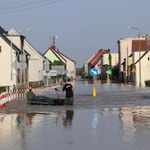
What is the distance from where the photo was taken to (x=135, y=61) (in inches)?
4267

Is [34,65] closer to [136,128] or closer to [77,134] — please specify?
[136,128]

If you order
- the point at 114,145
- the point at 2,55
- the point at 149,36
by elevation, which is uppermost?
the point at 149,36

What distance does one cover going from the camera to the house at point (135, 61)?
98375 mm

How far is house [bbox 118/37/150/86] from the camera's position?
9838cm

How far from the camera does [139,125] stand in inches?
765

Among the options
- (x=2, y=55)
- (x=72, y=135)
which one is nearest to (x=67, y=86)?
(x=72, y=135)

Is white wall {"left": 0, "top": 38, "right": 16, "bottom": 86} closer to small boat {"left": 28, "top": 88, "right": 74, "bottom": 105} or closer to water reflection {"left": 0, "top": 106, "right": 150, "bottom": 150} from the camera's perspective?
small boat {"left": 28, "top": 88, "right": 74, "bottom": 105}

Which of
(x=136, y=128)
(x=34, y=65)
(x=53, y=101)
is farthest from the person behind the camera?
(x=34, y=65)

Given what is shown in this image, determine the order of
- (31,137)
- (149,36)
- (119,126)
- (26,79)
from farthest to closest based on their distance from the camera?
(149,36) < (26,79) < (119,126) < (31,137)

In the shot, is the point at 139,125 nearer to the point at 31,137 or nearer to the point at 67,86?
the point at 31,137

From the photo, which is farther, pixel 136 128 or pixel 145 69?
pixel 145 69

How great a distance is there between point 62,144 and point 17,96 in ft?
104

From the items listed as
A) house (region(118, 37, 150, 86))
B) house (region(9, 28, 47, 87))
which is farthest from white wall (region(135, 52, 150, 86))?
house (region(9, 28, 47, 87))

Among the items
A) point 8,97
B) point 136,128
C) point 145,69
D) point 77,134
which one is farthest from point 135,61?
point 77,134
